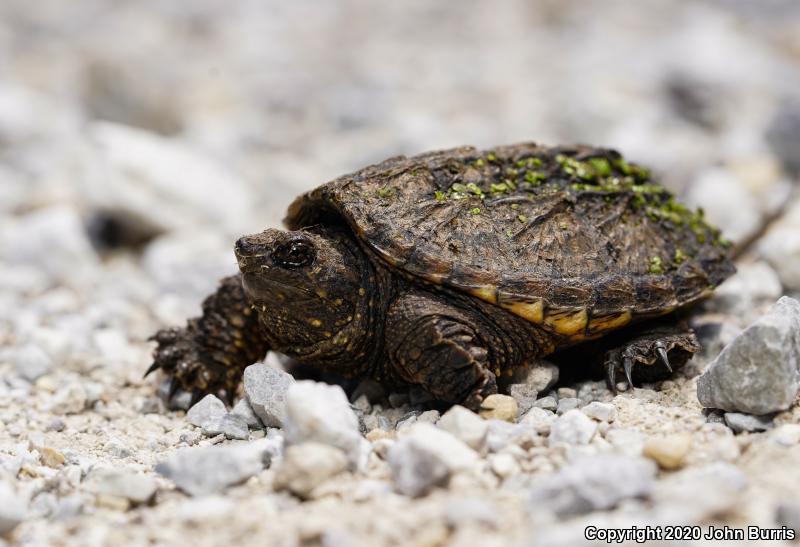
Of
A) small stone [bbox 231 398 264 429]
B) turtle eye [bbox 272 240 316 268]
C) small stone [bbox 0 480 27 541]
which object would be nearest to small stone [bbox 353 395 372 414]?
small stone [bbox 231 398 264 429]

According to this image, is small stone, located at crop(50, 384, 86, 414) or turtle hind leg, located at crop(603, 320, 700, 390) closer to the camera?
turtle hind leg, located at crop(603, 320, 700, 390)

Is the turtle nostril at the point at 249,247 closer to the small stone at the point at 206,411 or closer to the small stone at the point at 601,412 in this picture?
the small stone at the point at 206,411

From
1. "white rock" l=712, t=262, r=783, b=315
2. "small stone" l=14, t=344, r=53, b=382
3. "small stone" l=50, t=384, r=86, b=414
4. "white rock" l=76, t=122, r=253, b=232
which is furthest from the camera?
"white rock" l=76, t=122, r=253, b=232

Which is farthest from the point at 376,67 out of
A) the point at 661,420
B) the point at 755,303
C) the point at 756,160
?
the point at 661,420

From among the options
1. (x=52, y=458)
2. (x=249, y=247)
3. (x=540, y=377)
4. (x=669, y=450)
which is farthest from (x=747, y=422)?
(x=52, y=458)

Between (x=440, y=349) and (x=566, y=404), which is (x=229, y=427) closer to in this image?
(x=440, y=349)

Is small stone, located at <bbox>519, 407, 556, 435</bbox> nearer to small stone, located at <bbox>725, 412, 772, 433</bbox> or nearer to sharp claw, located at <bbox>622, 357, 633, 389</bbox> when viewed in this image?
sharp claw, located at <bbox>622, 357, 633, 389</bbox>

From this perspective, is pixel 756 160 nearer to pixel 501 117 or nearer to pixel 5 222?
pixel 501 117
